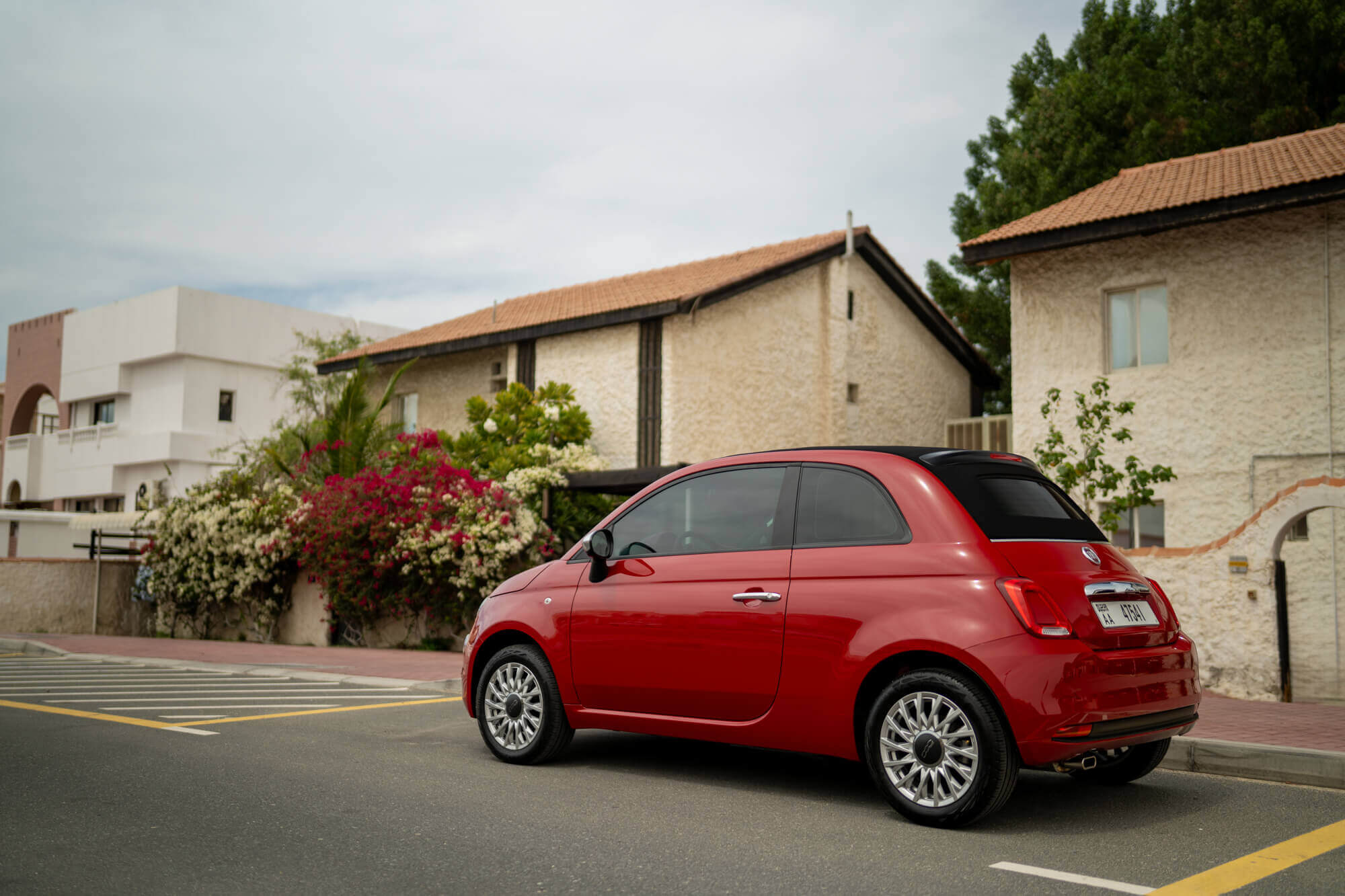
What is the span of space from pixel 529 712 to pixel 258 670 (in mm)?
7658

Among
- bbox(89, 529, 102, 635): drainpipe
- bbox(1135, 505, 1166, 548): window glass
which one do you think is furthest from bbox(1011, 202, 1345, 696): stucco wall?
bbox(89, 529, 102, 635): drainpipe

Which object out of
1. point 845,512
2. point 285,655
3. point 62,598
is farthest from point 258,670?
point 62,598

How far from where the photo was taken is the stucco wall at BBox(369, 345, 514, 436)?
24.8 metres

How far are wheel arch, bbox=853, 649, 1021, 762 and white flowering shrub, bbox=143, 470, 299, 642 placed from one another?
15628mm

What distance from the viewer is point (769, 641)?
5.63 m

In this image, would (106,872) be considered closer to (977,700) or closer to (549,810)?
(549,810)

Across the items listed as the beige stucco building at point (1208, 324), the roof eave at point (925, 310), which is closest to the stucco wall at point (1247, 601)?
the beige stucco building at point (1208, 324)

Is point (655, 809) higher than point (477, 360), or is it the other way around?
point (477, 360)

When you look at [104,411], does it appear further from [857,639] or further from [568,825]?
[857,639]

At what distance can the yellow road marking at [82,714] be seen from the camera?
8.35m

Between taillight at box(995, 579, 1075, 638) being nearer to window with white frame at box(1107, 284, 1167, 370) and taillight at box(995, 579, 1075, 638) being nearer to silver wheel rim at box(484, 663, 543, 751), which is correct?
silver wheel rim at box(484, 663, 543, 751)

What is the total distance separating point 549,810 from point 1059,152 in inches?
1011

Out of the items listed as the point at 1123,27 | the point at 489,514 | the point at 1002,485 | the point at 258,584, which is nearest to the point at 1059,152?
the point at 1123,27

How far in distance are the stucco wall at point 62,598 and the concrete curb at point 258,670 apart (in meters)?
4.92
